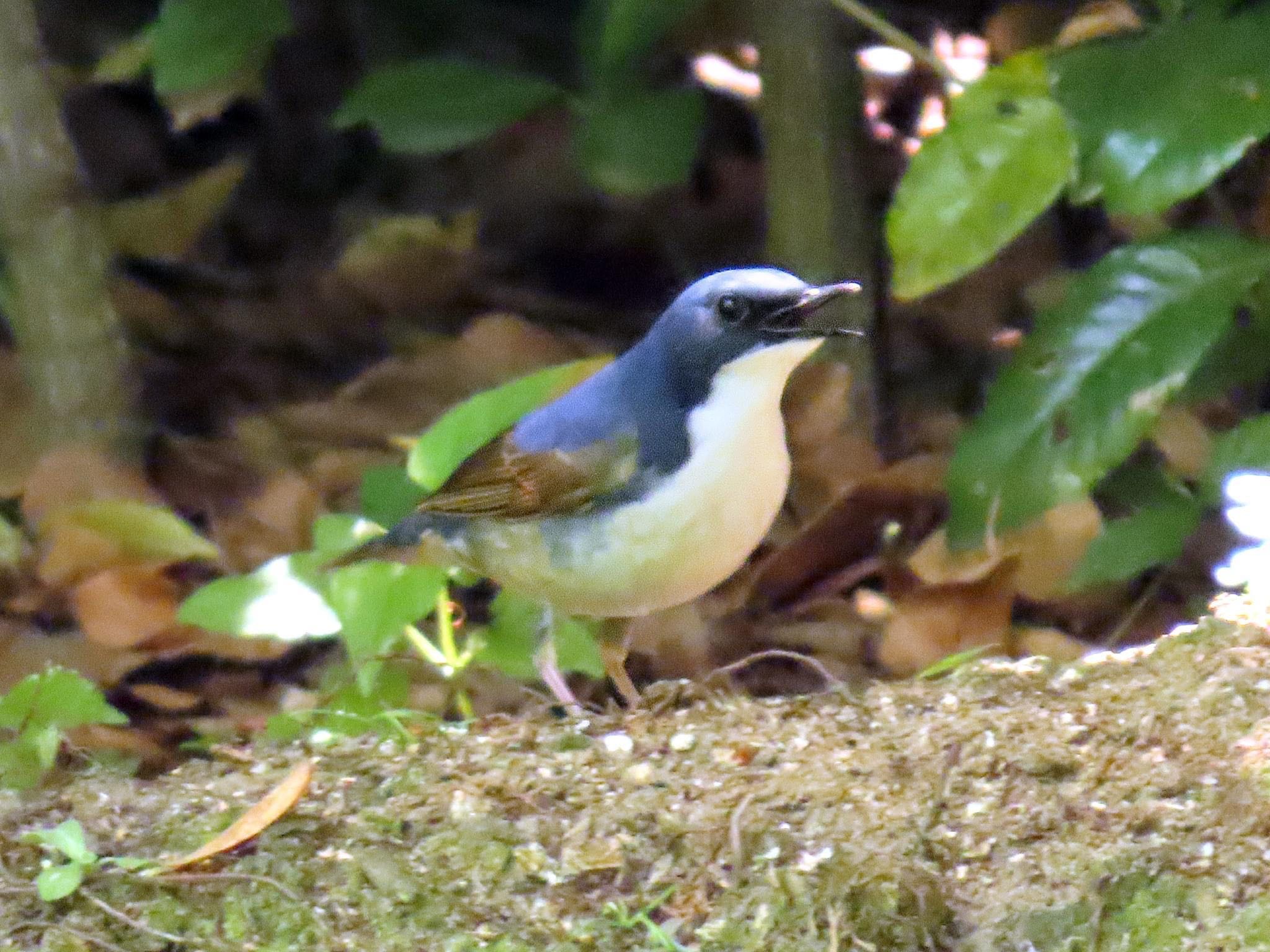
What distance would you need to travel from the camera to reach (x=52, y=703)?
9.44 ft

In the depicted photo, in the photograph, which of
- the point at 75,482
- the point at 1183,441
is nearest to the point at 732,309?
the point at 1183,441

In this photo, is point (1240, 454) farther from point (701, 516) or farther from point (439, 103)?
point (439, 103)

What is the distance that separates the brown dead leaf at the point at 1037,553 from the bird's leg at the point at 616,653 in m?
0.66

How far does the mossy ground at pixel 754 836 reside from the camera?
2113 mm

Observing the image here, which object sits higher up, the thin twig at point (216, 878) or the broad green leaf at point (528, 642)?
the thin twig at point (216, 878)

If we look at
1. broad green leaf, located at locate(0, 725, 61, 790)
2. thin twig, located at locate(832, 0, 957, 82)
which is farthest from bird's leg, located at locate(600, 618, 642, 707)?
thin twig, located at locate(832, 0, 957, 82)

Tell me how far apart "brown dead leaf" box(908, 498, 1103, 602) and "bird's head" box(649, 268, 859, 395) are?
750 mm

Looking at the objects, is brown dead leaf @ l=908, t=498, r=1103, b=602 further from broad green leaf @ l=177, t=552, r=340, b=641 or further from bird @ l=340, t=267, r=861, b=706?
broad green leaf @ l=177, t=552, r=340, b=641

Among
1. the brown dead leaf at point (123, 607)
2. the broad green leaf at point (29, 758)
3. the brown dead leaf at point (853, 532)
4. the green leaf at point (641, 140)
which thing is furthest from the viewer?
the green leaf at point (641, 140)

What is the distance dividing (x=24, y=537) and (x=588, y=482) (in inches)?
70.0

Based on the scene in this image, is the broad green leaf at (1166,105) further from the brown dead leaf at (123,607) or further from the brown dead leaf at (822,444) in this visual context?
the brown dead leaf at (123,607)

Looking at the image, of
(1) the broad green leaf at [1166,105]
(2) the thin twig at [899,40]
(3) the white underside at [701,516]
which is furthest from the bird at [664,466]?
(2) the thin twig at [899,40]

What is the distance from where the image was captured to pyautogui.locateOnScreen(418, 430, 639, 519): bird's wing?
3.17 meters

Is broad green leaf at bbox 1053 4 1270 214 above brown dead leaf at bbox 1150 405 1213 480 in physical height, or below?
above
